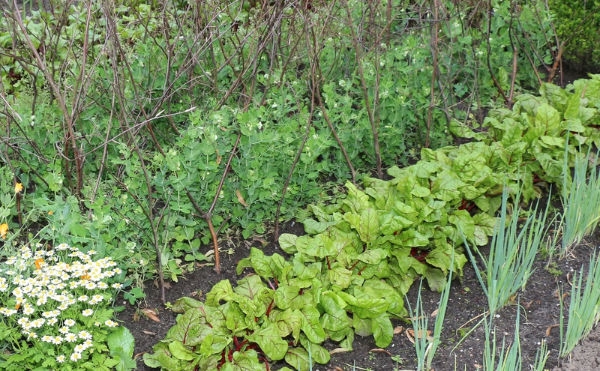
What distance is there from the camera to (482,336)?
3330 mm

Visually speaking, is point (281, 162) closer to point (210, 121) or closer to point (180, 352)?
point (210, 121)

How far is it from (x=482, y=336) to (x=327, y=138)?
1353mm

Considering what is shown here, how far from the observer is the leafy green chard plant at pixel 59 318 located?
286 centimetres

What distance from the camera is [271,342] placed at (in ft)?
9.92

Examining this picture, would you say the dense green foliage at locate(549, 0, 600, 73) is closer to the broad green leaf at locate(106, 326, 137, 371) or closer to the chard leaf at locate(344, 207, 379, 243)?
the chard leaf at locate(344, 207, 379, 243)

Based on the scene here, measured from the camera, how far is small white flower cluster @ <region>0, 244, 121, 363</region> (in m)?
2.85

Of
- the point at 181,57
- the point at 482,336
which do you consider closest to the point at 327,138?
the point at 181,57

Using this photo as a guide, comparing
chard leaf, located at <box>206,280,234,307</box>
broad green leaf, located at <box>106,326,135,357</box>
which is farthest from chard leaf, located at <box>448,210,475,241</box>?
broad green leaf, located at <box>106,326,135,357</box>

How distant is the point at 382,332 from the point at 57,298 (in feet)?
4.37

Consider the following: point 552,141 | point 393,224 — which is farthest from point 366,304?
point 552,141

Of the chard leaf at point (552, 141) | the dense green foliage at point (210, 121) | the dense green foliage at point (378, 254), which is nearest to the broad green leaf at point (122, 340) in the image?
the dense green foliage at point (378, 254)

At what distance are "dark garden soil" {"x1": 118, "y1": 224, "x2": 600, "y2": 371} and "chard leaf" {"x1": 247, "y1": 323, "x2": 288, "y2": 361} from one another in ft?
0.61

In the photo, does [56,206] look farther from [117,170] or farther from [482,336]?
[482,336]

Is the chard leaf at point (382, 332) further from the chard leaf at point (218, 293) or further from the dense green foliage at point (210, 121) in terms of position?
the dense green foliage at point (210, 121)
